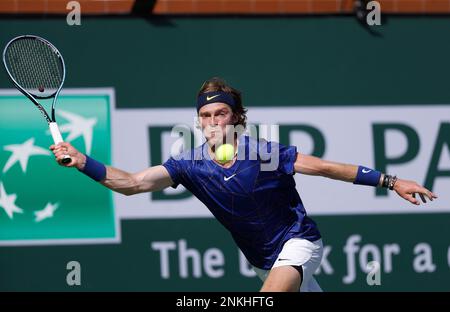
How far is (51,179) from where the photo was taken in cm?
752

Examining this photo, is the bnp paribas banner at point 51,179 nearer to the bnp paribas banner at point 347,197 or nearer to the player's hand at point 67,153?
the bnp paribas banner at point 347,197

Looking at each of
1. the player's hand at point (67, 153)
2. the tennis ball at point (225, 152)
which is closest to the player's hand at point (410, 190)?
the tennis ball at point (225, 152)

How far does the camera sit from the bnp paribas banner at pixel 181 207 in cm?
750

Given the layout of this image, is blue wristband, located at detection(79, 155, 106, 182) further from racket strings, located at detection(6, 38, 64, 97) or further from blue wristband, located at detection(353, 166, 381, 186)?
blue wristband, located at detection(353, 166, 381, 186)

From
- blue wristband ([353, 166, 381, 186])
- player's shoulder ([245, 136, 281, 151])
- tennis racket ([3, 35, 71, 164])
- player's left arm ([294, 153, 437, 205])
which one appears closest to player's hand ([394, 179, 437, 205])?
player's left arm ([294, 153, 437, 205])

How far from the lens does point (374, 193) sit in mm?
7664

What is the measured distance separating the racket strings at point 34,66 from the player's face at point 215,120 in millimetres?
1006

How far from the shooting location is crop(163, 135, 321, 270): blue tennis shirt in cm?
561

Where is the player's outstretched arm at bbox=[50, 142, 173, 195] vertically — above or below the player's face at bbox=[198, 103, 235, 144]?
below

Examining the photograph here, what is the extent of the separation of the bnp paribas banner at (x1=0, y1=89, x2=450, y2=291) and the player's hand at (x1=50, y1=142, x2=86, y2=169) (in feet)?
7.55

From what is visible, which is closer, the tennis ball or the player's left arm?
the player's left arm
